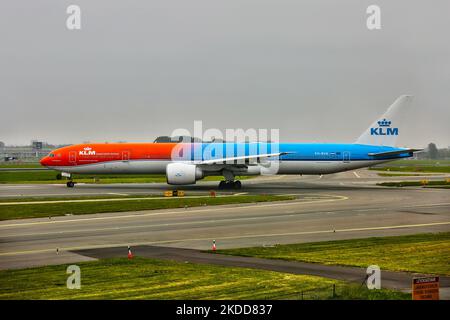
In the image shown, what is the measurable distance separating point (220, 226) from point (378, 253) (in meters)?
11.4

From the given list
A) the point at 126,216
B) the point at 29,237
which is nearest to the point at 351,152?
the point at 126,216

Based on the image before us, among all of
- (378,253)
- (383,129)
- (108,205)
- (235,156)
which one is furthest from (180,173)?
(378,253)

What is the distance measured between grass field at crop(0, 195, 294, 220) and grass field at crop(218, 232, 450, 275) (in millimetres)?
19014

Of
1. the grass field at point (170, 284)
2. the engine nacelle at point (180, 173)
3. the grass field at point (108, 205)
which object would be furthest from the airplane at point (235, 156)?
the grass field at point (170, 284)

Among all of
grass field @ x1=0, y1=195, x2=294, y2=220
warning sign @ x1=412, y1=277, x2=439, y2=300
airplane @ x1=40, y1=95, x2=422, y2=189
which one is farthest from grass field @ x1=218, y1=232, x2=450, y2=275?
airplane @ x1=40, y1=95, x2=422, y2=189

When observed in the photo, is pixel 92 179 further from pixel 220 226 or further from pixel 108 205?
pixel 220 226

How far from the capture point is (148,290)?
54.2ft

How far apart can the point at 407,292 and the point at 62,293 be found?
995cm

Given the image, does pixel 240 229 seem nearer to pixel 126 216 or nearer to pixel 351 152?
pixel 126 216

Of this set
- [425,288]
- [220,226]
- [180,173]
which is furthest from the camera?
[180,173]

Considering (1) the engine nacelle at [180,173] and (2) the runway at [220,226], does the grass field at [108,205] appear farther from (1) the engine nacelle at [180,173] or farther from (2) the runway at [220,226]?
(1) the engine nacelle at [180,173]

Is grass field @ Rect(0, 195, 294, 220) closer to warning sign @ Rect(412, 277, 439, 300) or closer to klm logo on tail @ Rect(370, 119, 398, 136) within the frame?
klm logo on tail @ Rect(370, 119, 398, 136)

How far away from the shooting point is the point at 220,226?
32.7m

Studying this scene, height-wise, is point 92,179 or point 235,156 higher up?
point 235,156
